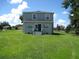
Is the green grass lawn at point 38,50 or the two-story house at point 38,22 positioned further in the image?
the two-story house at point 38,22

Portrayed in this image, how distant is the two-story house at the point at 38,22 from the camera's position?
53.1 meters

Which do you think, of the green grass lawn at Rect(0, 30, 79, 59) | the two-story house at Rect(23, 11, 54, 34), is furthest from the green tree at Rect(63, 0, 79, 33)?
the green grass lawn at Rect(0, 30, 79, 59)

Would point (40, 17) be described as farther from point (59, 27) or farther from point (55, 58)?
point (59, 27)

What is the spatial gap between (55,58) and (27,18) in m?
38.8

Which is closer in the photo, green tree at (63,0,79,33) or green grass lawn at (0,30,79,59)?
green grass lawn at (0,30,79,59)

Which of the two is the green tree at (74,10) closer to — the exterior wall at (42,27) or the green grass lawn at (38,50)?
the exterior wall at (42,27)

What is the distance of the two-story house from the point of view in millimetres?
53062

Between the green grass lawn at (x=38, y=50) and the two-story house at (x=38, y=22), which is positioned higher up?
the two-story house at (x=38, y=22)

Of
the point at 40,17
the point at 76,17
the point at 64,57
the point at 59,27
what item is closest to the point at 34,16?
the point at 40,17

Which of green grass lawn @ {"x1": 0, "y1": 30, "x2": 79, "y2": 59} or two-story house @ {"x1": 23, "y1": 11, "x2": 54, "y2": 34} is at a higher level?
two-story house @ {"x1": 23, "y1": 11, "x2": 54, "y2": 34}

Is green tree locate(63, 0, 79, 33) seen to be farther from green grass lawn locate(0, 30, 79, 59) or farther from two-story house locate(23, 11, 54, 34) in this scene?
green grass lawn locate(0, 30, 79, 59)

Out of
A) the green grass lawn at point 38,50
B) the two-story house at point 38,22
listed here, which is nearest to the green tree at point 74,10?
the two-story house at point 38,22

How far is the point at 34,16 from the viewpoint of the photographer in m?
53.5

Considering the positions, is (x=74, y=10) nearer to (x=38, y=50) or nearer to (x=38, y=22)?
(x=38, y=22)
